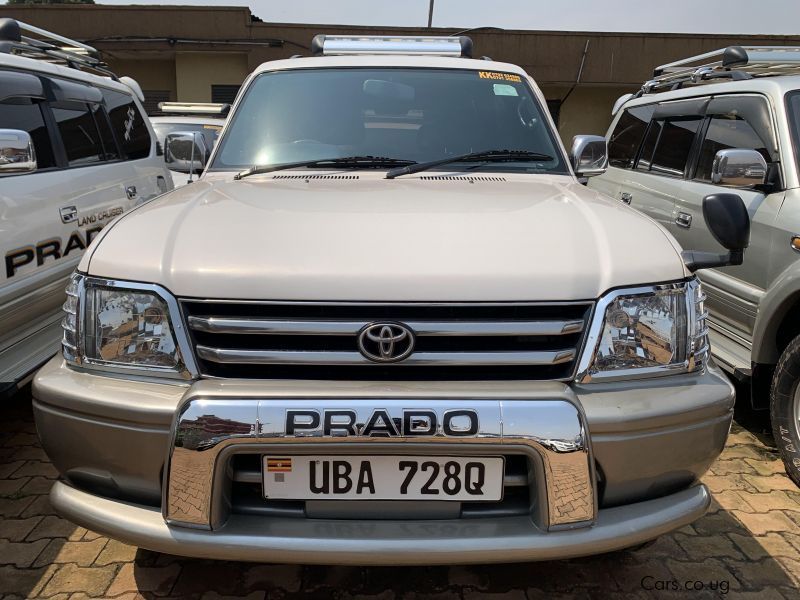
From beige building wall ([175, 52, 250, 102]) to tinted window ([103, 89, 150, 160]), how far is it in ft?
38.7

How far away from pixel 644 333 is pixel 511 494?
592 mm

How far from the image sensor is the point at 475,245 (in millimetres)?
1878

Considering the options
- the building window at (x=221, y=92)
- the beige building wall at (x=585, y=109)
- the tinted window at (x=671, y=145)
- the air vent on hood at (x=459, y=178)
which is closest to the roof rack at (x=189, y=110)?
the tinted window at (x=671, y=145)

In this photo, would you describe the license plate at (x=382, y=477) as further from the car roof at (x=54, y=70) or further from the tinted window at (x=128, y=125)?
the tinted window at (x=128, y=125)

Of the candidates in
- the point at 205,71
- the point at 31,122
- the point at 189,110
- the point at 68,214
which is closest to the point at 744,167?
the point at 68,214

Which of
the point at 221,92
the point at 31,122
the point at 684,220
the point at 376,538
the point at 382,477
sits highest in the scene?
the point at 31,122

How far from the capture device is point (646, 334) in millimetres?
1843

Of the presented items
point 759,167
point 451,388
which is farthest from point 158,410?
point 759,167

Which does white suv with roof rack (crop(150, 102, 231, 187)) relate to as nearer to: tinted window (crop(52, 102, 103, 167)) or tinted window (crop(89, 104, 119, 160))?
tinted window (crop(89, 104, 119, 160))

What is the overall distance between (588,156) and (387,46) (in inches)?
55.1

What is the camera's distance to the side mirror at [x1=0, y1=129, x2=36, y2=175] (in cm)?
294

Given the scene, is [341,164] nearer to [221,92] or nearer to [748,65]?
[748,65]

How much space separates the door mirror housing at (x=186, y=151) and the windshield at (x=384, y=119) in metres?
0.27

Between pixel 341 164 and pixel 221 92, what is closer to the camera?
pixel 341 164
